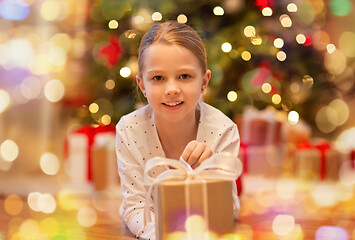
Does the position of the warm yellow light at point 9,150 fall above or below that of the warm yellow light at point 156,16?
below

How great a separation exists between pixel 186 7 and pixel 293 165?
1117 mm

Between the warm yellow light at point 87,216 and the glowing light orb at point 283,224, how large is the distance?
553 mm

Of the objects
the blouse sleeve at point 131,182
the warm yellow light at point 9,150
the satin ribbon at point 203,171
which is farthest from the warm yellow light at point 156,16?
the satin ribbon at point 203,171

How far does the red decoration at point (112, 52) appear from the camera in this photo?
2.53m

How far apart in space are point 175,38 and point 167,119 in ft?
0.65

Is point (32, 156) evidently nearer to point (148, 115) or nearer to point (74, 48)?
point (74, 48)

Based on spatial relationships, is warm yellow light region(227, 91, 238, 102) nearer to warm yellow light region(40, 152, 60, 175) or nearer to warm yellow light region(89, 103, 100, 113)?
warm yellow light region(89, 103, 100, 113)

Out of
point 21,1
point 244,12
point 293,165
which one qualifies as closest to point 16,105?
point 21,1

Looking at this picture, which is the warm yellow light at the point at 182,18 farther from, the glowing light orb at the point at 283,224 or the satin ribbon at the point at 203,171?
the satin ribbon at the point at 203,171

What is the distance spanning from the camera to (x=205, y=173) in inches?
42.7

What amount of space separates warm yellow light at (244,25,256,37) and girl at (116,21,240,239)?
1.06 meters

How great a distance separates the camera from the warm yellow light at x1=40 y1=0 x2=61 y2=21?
303 centimetres

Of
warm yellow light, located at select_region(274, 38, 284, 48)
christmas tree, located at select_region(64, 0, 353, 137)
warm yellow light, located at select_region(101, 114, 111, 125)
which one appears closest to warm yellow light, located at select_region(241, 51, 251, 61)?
christmas tree, located at select_region(64, 0, 353, 137)

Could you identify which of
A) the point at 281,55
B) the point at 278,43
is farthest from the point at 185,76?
the point at 281,55
